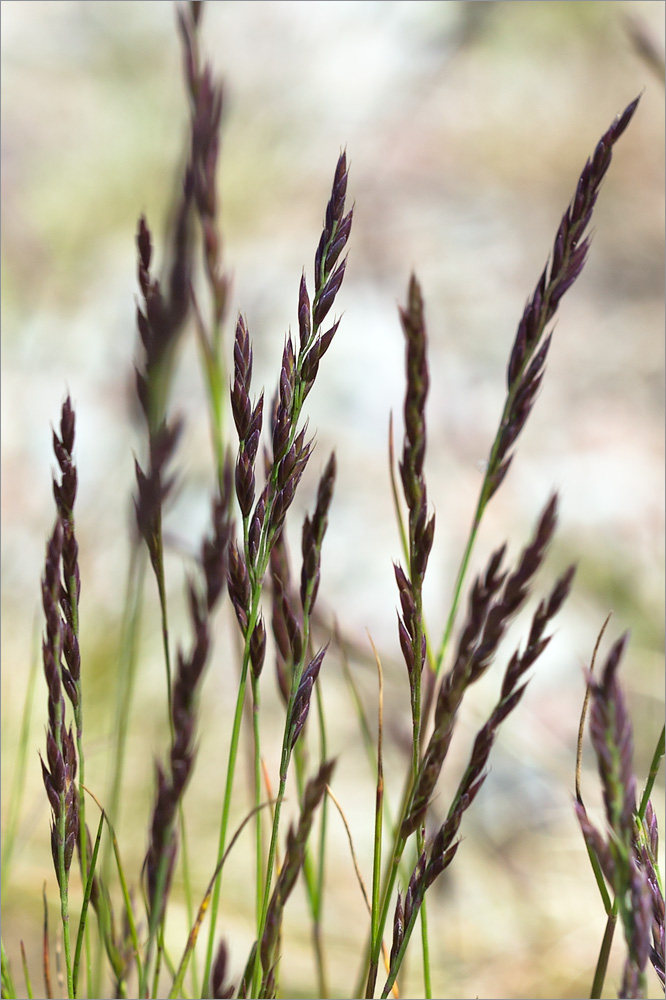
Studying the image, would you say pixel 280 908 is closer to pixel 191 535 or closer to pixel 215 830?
pixel 215 830

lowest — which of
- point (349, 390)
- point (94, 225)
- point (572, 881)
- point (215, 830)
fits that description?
point (572, 881)

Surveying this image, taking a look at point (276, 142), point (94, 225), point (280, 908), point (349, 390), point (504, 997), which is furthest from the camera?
point (276, 142)

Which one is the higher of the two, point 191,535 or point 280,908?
point 191,535

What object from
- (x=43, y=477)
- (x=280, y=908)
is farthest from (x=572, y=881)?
(x=43, y=477)

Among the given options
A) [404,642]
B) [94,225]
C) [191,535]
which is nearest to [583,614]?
[191,535]

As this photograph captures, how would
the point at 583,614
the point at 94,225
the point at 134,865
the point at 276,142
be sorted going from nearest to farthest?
the point at 134,865
the point at 583,614
the point at 94,225
the point at 276,142

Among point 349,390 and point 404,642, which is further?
point 349,390

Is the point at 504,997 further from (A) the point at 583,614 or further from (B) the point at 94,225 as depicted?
(B) the point at 94,225
